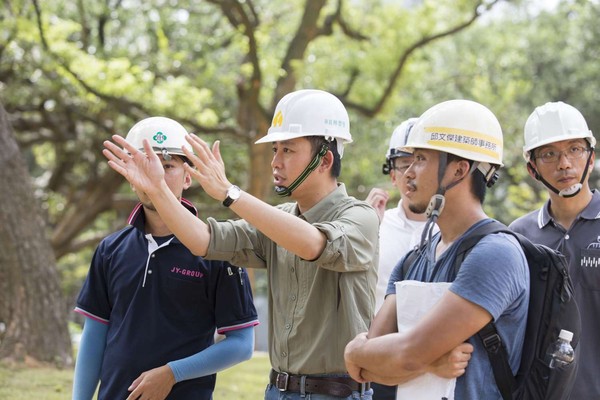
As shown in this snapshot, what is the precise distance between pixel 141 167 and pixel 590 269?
2.48 metres

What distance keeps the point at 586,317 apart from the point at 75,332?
25034mm

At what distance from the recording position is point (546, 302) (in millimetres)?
2904

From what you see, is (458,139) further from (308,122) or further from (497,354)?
(308,122)

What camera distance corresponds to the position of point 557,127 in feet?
16.1

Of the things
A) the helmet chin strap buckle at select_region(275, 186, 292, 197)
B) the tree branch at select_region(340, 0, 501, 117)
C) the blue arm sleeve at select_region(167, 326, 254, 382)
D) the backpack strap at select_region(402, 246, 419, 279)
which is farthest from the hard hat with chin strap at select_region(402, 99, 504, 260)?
the tree branch at select_region(340, 0, 501, 117)

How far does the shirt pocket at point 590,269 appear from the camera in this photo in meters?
4.62

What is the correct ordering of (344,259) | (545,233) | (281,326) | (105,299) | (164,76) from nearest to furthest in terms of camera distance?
(344,259)
(281,326)
(105,299)
(545,233)
(164,76)

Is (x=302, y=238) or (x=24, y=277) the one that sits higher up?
(x=302, y=238)

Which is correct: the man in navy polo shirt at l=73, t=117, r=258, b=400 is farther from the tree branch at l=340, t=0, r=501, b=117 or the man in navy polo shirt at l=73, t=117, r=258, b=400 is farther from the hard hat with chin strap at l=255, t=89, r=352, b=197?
the tree branch at l=340, t=0, r=501, b=117

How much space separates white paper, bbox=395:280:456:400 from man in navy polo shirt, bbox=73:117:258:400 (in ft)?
4.26

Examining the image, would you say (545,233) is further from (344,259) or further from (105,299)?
(105,299)

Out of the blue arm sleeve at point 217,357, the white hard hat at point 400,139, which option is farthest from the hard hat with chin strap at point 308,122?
the white hard hat at point 400,139

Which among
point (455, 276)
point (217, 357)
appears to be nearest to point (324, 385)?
point (217, 357)

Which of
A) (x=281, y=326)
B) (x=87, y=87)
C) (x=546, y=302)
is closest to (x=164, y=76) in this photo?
(x=87, y=87)
